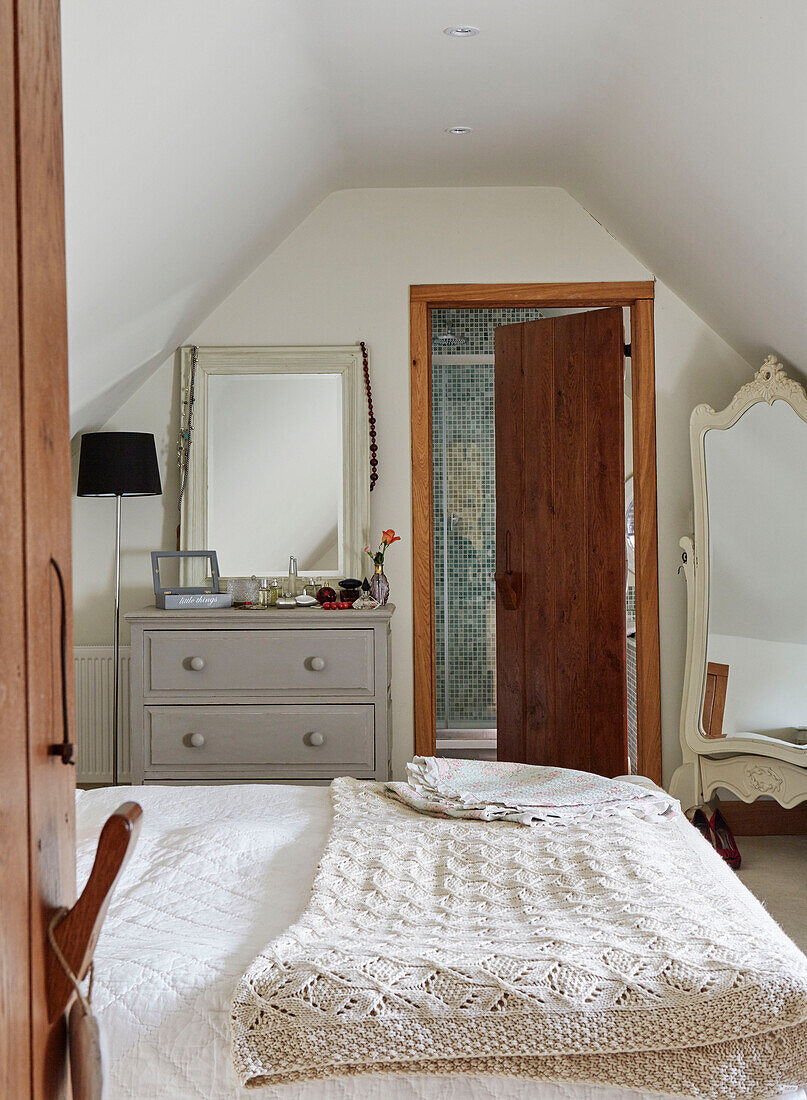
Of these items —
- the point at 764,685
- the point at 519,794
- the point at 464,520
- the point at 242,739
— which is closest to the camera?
the point at 519,794

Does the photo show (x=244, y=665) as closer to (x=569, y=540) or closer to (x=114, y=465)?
(x=114, y=465)

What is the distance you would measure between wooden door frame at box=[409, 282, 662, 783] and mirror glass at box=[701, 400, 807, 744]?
12.8 inches

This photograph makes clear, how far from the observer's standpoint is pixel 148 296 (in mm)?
3094

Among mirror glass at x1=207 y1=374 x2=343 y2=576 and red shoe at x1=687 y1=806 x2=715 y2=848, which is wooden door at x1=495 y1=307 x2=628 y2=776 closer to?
red shoe at x1=687 y1=806 x2=715 y2=848

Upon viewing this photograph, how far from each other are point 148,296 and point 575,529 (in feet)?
6.32

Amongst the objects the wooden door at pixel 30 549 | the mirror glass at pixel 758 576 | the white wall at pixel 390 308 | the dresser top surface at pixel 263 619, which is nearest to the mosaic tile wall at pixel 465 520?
the white wall at pixel 390 308

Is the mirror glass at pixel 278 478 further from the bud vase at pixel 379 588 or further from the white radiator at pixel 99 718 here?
the white radiator at pixel 99 718

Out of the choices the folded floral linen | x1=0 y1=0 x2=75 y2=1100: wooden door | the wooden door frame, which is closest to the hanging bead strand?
the wooden door frame

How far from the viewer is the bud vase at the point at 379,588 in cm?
362

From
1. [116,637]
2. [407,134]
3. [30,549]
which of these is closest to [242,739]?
[116,637]

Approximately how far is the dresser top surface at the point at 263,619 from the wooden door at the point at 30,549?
2.55m

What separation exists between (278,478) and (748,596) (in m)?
1.85

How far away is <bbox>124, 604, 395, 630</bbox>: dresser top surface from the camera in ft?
11.0

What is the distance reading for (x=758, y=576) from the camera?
3.51 meters
